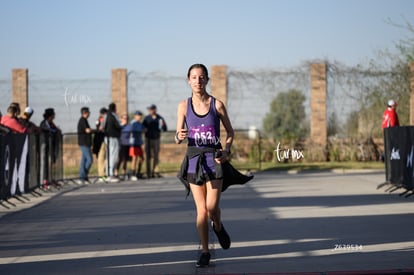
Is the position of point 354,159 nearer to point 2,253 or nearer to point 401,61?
point 401,61

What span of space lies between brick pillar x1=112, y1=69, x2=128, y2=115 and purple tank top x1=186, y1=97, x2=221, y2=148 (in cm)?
2354

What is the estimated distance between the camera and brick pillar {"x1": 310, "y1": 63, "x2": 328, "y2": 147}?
32.6 m

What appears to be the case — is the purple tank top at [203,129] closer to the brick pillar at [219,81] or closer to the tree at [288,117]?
the brick pillar at [219,81]

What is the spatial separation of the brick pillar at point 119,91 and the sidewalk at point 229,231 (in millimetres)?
12867

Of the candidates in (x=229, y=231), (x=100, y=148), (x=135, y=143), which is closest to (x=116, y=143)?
(x=100, y=148)

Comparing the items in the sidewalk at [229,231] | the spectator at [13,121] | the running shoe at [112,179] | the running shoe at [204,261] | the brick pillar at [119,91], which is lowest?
the running shoe at [112,179]

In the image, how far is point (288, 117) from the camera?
1319 inches

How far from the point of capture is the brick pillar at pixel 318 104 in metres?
32.6

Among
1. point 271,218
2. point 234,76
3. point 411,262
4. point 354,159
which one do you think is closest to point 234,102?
point 234,76

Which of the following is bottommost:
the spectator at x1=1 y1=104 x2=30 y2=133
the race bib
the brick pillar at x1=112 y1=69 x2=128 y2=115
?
the race bib

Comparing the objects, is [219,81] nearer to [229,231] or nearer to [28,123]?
[28,123]

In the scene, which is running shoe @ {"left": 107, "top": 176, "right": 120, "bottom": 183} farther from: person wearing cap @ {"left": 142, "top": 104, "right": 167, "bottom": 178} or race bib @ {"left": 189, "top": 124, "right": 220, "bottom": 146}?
race bib @ {"left": 189, "top": 124, "right": 220, "bottom": 146}

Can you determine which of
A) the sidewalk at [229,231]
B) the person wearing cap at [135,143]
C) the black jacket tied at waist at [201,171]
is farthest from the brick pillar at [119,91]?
the black jacket tied at waist at [201,171]

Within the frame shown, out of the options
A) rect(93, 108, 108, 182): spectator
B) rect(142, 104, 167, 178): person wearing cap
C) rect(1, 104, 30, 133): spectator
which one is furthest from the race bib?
rect(142, 104, 167, 178): person wearing cap
